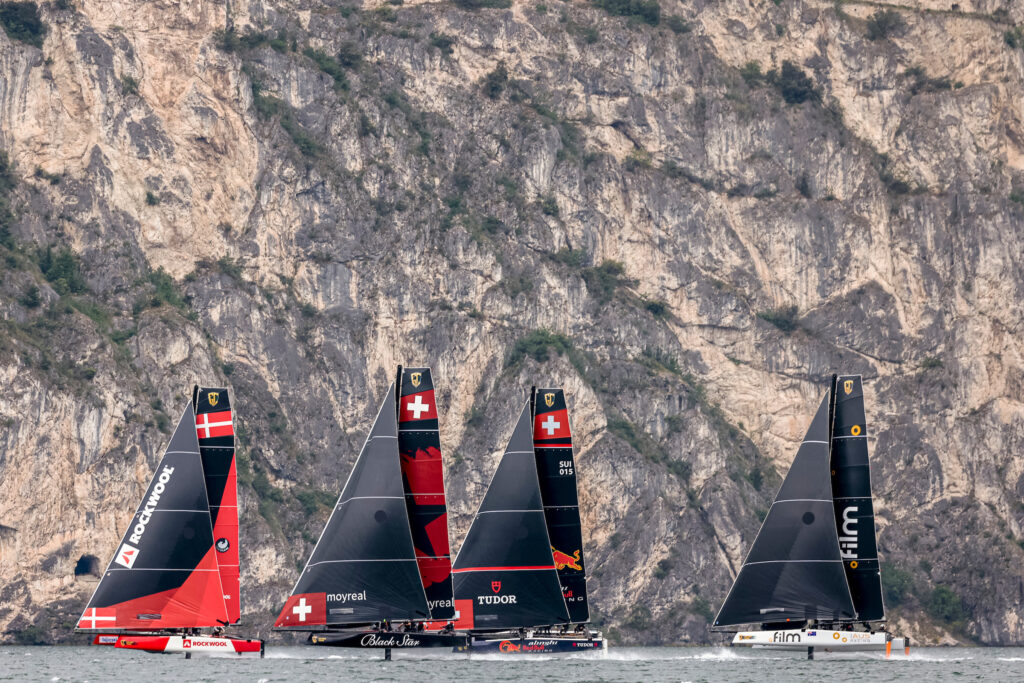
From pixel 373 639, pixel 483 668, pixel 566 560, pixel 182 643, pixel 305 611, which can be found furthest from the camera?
pixel 566 560

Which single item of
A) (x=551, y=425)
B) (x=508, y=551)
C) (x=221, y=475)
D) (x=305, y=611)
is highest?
(x=551, y=425)

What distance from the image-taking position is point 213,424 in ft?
204

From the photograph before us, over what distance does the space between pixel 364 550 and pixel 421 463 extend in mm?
3586

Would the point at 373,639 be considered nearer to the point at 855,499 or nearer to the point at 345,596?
the point at 345,596

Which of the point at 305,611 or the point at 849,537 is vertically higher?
the point at 849,537

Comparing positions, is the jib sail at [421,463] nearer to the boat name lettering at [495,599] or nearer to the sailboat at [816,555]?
the boat name lettering at [495,599]

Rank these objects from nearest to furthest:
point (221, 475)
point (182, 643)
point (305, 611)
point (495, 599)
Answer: point (305, 611) < point (182, 643) < point (221, 475) < point (495, 599)

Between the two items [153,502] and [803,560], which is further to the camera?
[803,560]

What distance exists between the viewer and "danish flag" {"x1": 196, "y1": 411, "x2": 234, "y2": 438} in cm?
6209

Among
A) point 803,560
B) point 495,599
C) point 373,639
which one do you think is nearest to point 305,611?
point 373,639

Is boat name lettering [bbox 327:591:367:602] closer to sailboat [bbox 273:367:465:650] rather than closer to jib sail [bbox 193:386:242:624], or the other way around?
sailboat [bbox 273:367:465:650]

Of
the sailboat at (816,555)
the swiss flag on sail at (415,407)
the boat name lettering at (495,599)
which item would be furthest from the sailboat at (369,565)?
the sailboat at (816,555)

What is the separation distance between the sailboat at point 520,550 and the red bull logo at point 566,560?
700mm

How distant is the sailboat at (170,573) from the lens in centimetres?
5972
